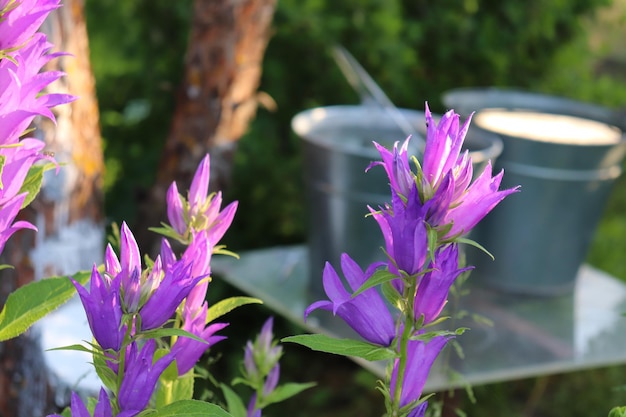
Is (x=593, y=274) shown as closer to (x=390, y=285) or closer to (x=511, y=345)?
(x=511, y=345)

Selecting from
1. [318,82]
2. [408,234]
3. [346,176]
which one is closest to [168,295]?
[408,234]

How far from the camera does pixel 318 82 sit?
437 cm

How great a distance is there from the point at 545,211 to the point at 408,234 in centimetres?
283

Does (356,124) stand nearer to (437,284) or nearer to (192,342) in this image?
(192,342)

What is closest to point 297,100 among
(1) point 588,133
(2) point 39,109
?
(1) point 588,133

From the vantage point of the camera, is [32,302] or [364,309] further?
[32,302]

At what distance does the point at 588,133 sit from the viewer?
3.56 meters

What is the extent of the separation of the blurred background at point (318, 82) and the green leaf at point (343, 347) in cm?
308

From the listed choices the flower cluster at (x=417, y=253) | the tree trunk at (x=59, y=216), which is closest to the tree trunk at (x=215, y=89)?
the tree trunk at (x=59, y=216)

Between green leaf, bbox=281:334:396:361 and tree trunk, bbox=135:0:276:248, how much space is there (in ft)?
8.00

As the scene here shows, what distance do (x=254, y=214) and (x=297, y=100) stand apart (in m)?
0.65

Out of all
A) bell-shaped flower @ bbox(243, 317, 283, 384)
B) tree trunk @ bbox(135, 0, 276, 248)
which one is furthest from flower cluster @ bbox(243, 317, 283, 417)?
tree trunk @ bbox(135, 0, 276, 248)

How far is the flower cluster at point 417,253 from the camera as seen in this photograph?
0.73m

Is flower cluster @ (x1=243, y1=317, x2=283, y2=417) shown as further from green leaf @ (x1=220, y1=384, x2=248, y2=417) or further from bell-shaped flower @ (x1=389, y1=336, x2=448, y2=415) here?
bell-shaped flower @ (x1=389, y1=336, x2=448, y2=415)
